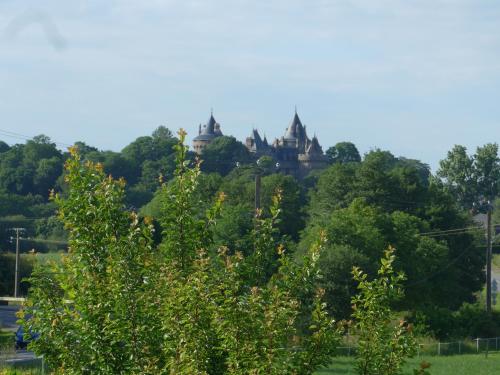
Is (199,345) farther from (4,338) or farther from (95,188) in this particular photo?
(4,338)

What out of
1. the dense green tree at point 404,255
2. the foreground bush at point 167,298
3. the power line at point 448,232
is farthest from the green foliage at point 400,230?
the foreground bush at point 167,298

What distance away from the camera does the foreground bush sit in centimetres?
1093

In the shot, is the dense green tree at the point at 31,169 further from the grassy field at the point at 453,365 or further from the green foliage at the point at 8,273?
the grassy field at the point at 453,365

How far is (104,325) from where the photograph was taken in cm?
1125

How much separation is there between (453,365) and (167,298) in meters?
36.0

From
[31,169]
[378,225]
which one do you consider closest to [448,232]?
[378,225]

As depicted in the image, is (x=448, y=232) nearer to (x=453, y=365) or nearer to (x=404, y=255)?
(x=404, y=255)

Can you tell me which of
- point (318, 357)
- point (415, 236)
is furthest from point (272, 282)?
point (415, 236)

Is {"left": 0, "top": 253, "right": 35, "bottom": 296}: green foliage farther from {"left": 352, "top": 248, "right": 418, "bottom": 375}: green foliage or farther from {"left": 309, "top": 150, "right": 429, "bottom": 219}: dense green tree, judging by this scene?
{"left": 352, "top": 248, "right": 418, "bottom": 375}: green foliage

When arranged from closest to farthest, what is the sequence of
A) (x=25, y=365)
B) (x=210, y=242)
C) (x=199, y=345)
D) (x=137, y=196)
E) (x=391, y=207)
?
(x=199, y=345) < (x=210, y=242) < (x=25, y=365) < (x=391, y=207) < (x=137, y=196)

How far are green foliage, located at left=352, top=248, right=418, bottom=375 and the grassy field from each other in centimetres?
2638

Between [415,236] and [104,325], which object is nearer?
[104,325]

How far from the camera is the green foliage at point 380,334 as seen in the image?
37.5 ft

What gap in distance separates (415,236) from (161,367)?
6080 centimetres
